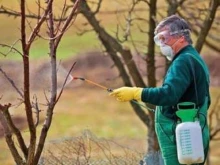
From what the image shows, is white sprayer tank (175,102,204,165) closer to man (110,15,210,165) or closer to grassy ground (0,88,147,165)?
man (110,15,210,165)

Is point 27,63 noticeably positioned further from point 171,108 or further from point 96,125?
point 96,125

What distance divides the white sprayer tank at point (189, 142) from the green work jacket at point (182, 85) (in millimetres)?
139

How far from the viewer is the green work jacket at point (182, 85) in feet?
16.9

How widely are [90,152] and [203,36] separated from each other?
3.80 metres

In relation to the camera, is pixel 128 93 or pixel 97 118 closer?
pixel 128 93

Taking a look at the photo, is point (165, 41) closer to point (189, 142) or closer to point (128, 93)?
point (128, 93)

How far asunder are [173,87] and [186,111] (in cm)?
29

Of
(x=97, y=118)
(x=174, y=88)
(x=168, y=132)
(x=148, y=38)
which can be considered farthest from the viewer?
(x=97, y=118)

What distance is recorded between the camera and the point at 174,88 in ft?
16.9

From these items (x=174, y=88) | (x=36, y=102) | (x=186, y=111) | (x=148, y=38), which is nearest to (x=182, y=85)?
(x=174, y=88)

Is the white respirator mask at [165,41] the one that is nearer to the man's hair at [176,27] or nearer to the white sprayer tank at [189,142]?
the man's hair at [176,27]

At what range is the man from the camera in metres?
5.18

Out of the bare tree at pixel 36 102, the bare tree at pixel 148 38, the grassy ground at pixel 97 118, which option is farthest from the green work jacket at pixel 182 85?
the grassy ground at pixel 97 118

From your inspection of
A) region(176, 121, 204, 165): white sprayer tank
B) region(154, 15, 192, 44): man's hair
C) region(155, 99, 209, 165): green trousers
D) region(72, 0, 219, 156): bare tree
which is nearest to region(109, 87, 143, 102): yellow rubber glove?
region(155, 99, 209, 165): green trousers
